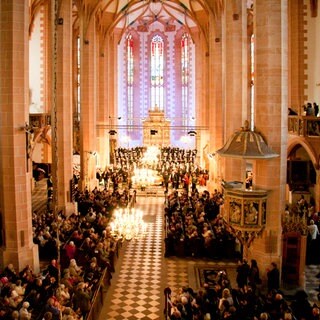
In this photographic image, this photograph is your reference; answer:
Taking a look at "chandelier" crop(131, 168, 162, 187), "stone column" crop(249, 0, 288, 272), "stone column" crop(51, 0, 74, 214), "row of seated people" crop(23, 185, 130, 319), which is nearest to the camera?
"row of seated people" crop(23, 185, 130, 319)

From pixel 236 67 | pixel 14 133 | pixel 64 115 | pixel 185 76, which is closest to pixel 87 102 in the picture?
pixel 64 115

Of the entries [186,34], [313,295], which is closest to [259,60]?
[313,295]

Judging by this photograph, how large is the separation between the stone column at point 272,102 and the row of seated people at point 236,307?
2764 millimetres

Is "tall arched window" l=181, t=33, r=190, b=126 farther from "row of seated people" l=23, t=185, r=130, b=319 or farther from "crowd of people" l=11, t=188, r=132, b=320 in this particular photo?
"crowd of people" l=11, t=188, r=132, b=320

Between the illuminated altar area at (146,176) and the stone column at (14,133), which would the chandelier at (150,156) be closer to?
the illuminated altar area at (146,176)

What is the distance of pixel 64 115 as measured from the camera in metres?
23.5

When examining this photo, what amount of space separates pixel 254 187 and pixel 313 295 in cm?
351

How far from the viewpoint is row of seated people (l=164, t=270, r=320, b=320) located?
1125 cm

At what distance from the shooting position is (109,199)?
2453 cm

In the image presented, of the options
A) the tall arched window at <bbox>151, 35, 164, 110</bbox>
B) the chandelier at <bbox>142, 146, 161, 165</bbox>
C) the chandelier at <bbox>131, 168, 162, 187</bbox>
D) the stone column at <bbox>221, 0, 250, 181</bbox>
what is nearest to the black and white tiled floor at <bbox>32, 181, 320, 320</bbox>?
the stone column at <bbox>221, 0, 250, 181</bbox>

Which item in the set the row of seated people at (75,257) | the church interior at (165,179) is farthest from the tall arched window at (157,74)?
the row of seated people at (75,257)

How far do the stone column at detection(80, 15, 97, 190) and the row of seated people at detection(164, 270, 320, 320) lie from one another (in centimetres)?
1812

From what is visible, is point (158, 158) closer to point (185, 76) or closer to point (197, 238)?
point (185, 76)

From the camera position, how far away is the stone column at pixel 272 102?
48.6ft
